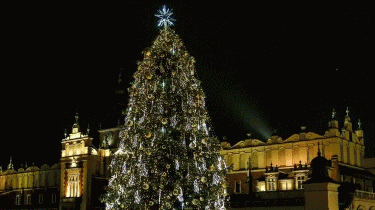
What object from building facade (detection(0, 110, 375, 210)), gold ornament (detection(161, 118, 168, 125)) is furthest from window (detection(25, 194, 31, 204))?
gold ornament (detection(161, 118, 168, 125))

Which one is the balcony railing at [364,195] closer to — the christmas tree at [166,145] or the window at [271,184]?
the window at [271,184]

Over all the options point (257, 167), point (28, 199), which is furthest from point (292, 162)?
point (28, 199)

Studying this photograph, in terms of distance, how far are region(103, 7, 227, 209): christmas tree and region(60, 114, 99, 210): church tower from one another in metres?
29.0

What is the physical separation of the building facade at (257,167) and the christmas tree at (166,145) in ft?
59.5

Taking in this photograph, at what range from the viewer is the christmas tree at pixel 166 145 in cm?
2039

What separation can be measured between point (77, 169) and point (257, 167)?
18270 millimetres

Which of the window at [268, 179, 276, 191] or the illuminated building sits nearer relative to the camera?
the illuminated building

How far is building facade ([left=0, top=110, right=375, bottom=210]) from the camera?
1693 inches

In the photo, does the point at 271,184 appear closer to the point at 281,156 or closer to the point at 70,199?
the point at 281,156

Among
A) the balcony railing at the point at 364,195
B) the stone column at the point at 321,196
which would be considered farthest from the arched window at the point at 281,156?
the stone column at the point at 321,196

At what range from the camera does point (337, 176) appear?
42.2 meters

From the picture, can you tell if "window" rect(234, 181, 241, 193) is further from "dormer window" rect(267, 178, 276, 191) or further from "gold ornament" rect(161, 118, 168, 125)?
"gold ornament" rect(161, 118, 168, 125)

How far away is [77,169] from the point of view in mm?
50875

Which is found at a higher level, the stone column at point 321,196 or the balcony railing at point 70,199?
the stone column at point 321,196
